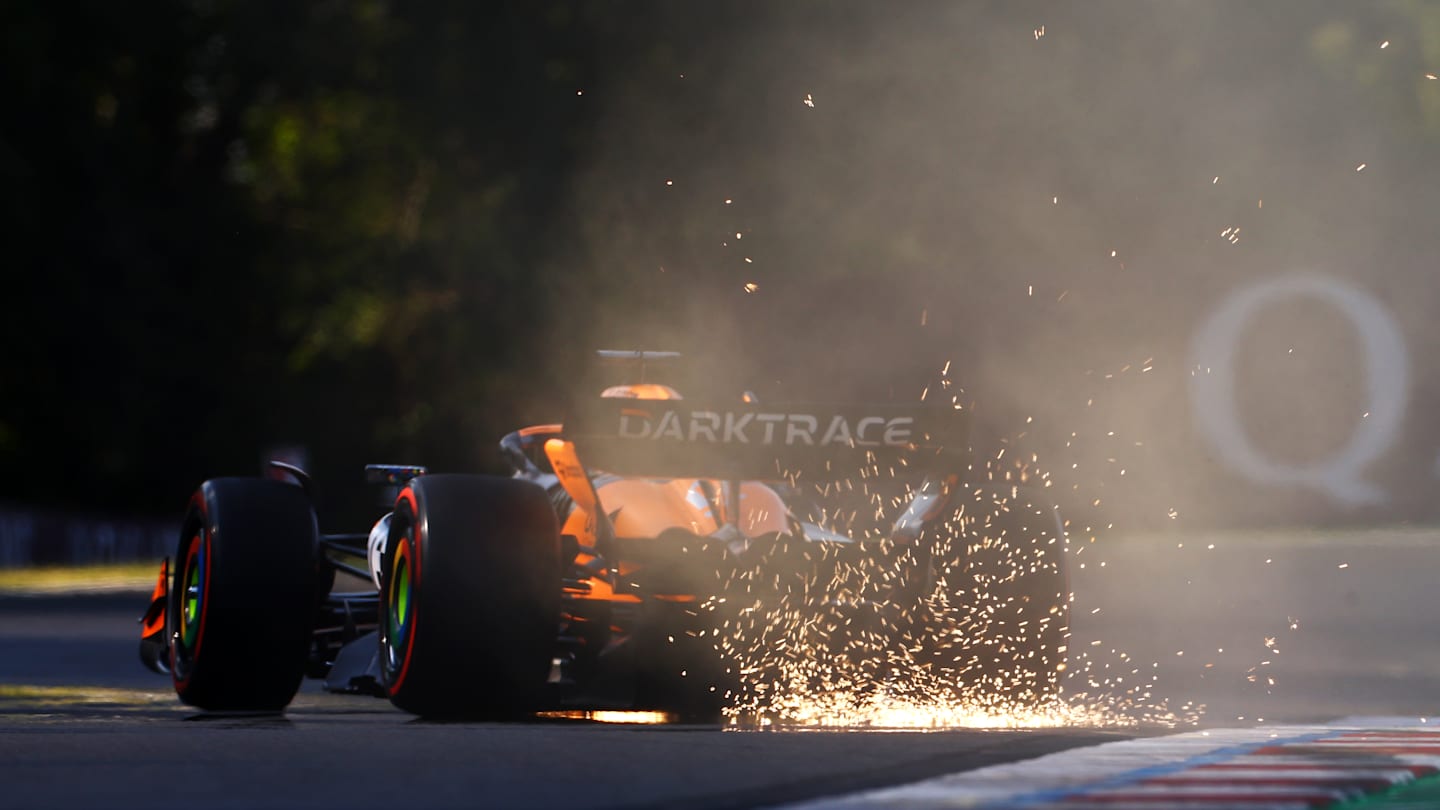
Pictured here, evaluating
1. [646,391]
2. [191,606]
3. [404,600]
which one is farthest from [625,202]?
[404,600]

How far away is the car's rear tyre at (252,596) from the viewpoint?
870 cm

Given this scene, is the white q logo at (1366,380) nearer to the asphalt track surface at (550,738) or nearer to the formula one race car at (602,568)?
the asphalt track surface at (550,738)

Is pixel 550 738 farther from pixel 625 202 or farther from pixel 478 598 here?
pixel 625 202

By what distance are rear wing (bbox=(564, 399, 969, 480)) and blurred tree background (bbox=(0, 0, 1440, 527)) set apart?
1825 cm

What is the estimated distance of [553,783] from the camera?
618 cm

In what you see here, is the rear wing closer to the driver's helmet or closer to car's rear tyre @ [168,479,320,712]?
the driver's helmet

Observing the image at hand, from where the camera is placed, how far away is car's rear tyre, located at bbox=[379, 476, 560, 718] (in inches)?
309

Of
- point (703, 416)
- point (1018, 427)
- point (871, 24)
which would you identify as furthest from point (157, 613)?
point (1018, 427)

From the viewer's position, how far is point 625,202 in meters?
38.5

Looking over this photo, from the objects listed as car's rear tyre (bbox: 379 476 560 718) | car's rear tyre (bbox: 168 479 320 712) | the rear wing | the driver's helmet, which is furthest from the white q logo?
car's rear tyre (bbox: 379 476 560 718)

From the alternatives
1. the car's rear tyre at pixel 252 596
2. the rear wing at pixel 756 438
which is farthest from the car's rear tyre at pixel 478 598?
the car's rear tyre at pixel 252 596

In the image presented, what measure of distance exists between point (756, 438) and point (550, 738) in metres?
1.70

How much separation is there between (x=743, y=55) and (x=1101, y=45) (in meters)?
9.64

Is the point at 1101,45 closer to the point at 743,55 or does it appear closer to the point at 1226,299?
the point at 1226,299
